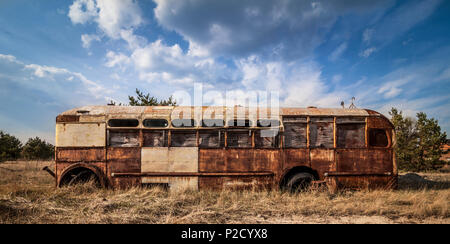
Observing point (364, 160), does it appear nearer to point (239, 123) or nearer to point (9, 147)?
point (239, 123)

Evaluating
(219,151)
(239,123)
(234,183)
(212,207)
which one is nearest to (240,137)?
(239,123)

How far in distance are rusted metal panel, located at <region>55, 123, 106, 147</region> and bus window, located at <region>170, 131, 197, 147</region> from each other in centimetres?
207

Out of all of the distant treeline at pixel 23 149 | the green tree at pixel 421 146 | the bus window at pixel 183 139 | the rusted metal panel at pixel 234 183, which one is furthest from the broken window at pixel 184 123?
the distant treeline at pixel 23 149

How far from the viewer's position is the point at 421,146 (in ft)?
53.4

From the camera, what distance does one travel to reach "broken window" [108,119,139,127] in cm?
619

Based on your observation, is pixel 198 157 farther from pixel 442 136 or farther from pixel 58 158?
pixel 442 136

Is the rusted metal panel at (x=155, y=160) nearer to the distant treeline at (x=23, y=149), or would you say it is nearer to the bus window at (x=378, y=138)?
the bus window at (x=378, y=138)

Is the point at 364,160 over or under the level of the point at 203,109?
under

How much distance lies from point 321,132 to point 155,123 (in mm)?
5152

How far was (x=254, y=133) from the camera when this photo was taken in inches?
242

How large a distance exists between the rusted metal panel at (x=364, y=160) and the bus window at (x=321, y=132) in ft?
1.38

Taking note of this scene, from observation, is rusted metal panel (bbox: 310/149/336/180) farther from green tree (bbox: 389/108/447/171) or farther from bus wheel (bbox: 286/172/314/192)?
green tree (bbox: 389/108/447/171)
